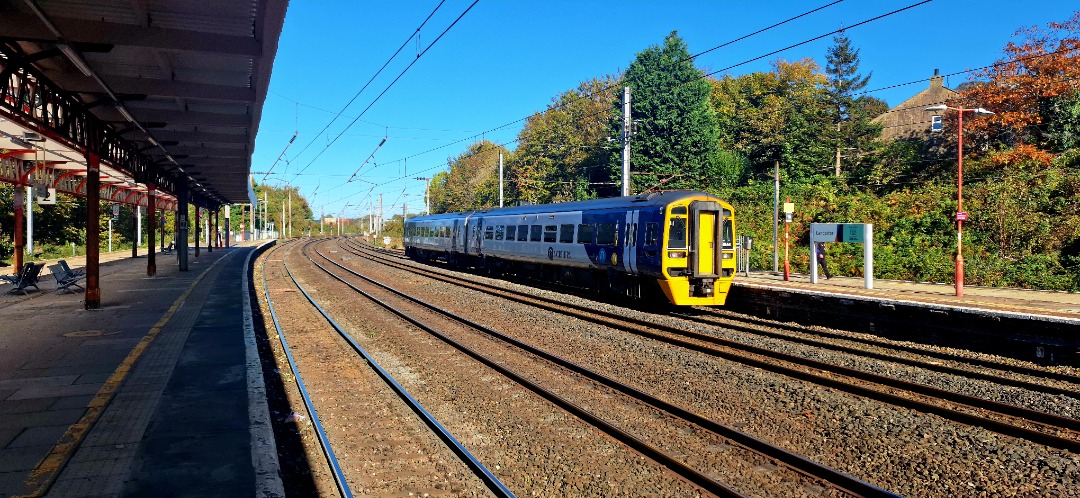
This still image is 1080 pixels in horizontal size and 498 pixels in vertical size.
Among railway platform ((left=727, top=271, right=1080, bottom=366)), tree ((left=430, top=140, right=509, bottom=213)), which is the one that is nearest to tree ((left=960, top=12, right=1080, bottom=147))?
railway platform ((left=727, top=271, right=1080, bottom=366))

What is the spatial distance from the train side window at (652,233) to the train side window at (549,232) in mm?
5174

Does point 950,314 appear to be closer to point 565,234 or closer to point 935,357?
point 935,357

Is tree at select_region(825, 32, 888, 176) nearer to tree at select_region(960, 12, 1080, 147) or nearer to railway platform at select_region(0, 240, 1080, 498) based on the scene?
tree at select_region(960, 12, 1080, 147)

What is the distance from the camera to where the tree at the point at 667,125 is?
41844 millimetres

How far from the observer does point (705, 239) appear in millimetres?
15180

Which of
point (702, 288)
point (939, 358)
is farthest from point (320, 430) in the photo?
point (702, 288)

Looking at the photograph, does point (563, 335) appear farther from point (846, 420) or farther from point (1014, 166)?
point (1014, 166)

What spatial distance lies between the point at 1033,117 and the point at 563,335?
26559 mm

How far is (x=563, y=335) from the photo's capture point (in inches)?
496

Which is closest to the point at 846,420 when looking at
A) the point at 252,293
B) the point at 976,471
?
the point at 976,471

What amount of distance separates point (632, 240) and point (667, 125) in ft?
90.6

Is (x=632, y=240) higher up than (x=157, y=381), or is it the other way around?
(x=632, y=240)

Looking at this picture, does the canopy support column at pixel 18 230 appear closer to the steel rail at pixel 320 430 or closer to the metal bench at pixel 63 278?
the metal bench at pixel 63 278

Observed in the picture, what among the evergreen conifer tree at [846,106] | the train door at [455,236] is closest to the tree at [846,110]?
the evergreen conifer tree at [846,106]
